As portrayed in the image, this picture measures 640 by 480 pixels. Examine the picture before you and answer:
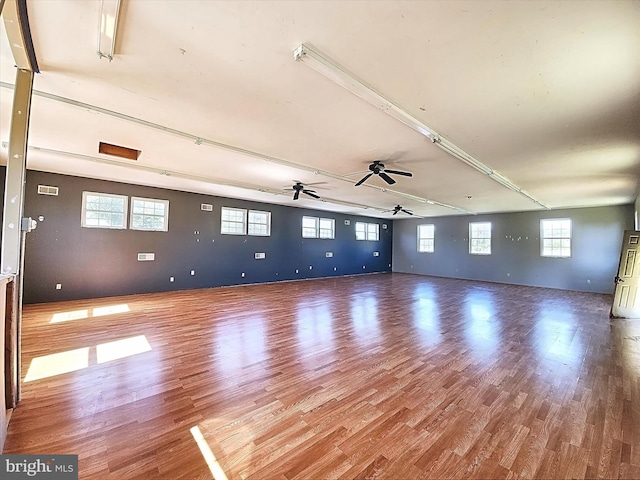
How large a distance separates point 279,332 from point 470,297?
5681 millimetres

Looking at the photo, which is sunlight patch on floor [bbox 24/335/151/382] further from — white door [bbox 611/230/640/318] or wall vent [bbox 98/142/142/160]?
white door [bbox 611/230/640/318]

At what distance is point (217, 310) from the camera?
529 cm

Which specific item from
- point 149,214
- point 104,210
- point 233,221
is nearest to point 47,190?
point 104,210

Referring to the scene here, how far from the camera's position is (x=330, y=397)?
2.26 metres

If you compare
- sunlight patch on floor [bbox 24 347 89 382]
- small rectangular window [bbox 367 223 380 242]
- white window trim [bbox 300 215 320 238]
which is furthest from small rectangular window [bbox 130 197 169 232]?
small rectangular window [bbox 367 223 380 242]

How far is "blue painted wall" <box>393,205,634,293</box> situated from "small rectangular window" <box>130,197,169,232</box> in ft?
35.1

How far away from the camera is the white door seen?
5.23 meters

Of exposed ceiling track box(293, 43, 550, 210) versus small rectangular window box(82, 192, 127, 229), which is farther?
small rectangular window box(82, 192, 127, 229)

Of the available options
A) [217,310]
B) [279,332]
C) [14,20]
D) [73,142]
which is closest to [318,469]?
[279,332]

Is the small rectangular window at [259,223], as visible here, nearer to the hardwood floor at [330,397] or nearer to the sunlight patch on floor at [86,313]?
the sunlight patch on floor at [86,313]

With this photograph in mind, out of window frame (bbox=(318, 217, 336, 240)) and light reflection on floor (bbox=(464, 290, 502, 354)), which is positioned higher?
window frame (bbox=(318, 217, 336, 240))

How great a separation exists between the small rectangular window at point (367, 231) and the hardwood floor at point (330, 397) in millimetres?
8156

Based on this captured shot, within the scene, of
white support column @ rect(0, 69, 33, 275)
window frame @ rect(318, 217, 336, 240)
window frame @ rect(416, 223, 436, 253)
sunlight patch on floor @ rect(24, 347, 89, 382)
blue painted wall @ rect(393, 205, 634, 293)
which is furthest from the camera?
window frame @ rect(416, 223, 436, 253)

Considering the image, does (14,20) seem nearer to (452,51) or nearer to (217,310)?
(452,51)
